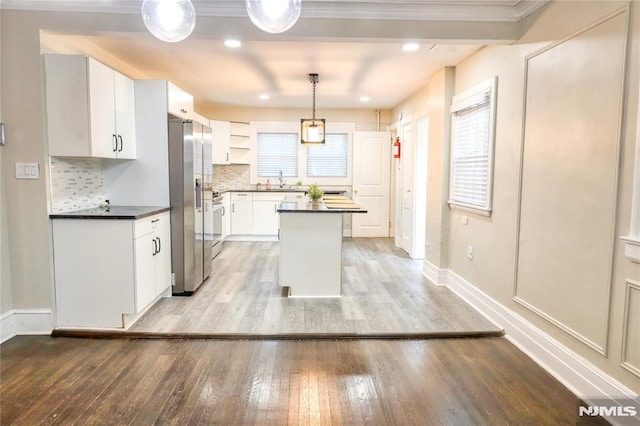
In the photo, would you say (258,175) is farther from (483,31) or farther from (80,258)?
(483,31)

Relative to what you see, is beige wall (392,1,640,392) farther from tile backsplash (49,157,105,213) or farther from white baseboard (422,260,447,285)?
tile backsplash (49,157,105,213)

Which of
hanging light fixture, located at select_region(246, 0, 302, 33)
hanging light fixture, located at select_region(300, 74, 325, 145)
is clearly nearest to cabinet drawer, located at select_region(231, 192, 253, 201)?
hanging light fixture, located at select_region(300, 74, 325, 145)

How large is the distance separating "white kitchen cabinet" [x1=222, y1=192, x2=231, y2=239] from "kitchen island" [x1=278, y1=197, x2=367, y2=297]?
118 inches

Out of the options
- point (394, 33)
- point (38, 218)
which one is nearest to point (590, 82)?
point (394, 33)

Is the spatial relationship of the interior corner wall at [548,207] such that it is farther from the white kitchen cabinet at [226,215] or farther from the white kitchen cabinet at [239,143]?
the white kitchen cabinet at [239,143]

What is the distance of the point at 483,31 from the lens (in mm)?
2928

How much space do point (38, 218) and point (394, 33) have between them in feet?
10.2

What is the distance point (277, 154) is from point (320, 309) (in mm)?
4417

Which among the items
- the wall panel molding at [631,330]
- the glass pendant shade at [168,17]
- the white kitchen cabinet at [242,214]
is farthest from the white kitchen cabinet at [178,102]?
the wall panel molding at [631,330]

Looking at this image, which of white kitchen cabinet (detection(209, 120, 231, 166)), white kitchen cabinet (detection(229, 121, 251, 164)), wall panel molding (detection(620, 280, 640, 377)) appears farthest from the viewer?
white kitchen cabinet (detection(229, 121, 251, 164))

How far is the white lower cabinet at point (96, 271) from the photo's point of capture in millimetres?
2967

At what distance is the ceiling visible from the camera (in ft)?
9.27

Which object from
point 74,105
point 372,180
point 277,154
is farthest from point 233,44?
point 372,180

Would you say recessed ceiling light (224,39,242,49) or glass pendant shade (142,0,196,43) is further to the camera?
recessed ceiling light (224,39,242,49)
